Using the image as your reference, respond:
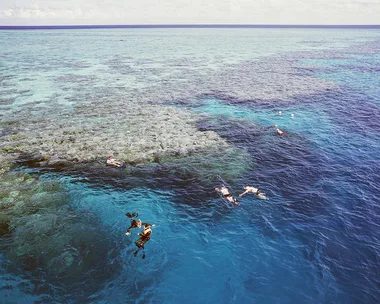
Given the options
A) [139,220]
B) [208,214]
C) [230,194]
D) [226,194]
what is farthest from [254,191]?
[139,220]

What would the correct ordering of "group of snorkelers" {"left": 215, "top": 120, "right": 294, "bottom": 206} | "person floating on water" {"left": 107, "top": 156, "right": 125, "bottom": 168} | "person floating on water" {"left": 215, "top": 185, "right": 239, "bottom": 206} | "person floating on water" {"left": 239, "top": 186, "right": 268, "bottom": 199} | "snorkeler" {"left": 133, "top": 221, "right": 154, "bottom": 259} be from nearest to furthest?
"snorkeler" {"left": 133, "top": 221, "right": 154, "bottom": 259} → "person floating on water" {"left": 215, "top": 185, "right": 239, "bottom": 206} → "group of snorkelers" {"left": 215, "top": 120, "right": 294, "bottom": 206} → "person floating on water" {"left": 239, "top": 186, "right": 268, "bottom": 199} → "person floating on water" {"left": 107, "top": 156, "right": 125, "bottom": 168}

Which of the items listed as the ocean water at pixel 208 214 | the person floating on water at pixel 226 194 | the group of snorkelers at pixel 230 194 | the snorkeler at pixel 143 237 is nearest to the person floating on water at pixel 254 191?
the group of snorkelers at pixel 230 194

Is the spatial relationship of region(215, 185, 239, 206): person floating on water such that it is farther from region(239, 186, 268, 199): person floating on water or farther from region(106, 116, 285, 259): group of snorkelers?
region(239, 186, 268, 199): person floating on water

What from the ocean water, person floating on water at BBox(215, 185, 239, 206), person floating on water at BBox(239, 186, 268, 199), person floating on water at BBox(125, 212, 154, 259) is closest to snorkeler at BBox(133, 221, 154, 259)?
person floating on water at BBox(125, 212, 154, 259)

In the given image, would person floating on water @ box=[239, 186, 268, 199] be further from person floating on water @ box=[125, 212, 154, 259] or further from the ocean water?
person floating on water @ box=[125, 212, 154, 259]

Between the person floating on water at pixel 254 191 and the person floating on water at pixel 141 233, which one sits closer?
the person floating on water at pixel 141 233

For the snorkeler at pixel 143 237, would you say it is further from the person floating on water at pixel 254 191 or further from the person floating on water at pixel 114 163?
the person floating on water at pixel 114 163

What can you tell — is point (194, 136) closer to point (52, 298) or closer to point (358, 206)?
point (358, 206)

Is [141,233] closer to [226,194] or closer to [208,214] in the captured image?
[208,214]

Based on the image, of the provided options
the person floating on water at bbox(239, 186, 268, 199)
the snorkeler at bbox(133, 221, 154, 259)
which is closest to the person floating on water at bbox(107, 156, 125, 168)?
the snorkeler at bbox(133, 221, 154, 259)

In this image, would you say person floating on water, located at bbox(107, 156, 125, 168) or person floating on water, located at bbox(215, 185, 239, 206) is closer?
person floating on water, located at bbox(215, 185, 239, 206)

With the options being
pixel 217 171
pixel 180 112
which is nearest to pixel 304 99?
pixel 180 112

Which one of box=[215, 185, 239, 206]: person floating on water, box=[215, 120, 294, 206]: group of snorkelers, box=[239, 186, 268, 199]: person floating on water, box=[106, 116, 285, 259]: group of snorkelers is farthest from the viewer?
box=[239, 186, 268, 199]: person floating on water
